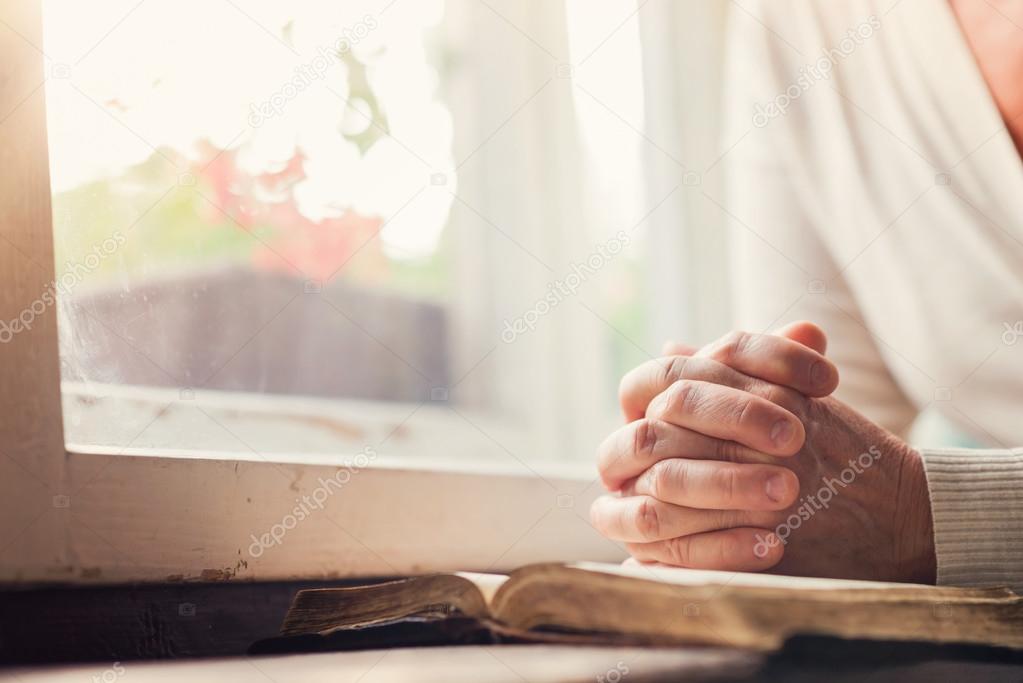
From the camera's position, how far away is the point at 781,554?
0.58 meters

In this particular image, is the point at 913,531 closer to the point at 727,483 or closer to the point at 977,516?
the point at 977,516

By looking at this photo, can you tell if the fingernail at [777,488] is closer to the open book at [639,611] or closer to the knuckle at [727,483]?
the knuckle at [727,483]

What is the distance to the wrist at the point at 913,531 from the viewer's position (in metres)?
0.60

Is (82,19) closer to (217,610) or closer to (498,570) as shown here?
(217,610)

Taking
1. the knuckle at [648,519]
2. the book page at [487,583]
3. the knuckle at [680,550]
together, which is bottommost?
the knuckle at [680,550]

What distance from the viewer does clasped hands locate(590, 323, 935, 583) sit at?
579 mm

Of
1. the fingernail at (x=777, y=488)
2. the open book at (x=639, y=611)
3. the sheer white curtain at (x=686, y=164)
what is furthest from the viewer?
the sheer white curtain at (x=686, y=164)

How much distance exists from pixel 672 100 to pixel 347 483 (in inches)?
46.8

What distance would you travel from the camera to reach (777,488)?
1.85 ft

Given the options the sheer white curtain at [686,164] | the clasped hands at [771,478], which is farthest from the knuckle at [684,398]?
the sheer white curtain at [686,164]

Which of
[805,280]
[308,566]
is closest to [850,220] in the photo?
[805,280]

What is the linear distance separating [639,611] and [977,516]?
37 cm

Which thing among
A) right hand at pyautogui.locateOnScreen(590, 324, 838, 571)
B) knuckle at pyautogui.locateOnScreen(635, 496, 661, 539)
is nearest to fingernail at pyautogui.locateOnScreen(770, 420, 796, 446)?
right hand at pyautogui.locateOnScreen(590, 324, 838, 571)

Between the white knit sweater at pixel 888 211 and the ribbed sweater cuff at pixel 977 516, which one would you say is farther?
the white knit sweater at pixel 888 211
